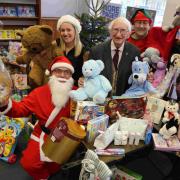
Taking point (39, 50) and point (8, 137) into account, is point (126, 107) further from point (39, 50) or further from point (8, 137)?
point (8, 137)

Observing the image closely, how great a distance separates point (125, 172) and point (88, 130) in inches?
25.2

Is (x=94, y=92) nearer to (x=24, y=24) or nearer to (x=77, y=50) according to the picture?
(x=77, y=50)

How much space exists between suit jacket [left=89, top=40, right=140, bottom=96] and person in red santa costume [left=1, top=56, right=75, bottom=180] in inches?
12.3

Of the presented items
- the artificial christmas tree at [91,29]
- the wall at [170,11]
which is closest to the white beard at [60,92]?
the artificial christmas tree at [91,29]

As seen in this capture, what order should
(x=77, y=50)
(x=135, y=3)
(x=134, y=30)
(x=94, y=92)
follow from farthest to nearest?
(x=135, y=3)
(x=134, y=30)
(x=77, y=50)
(x=94, y=92)

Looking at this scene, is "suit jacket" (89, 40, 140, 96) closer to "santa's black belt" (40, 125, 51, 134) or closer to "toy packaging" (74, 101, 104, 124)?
"toy packaging" (74, 101, 104, 124)

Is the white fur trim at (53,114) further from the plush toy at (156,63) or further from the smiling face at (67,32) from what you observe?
the plush toy at (156,63)

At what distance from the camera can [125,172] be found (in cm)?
200

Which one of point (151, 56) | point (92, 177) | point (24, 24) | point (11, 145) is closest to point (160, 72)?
point (151, 56)

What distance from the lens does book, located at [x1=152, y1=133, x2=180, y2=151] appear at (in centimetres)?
161

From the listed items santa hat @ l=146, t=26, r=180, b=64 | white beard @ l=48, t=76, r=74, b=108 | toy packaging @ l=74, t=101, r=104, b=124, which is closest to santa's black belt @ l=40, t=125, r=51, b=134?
white beard @ l=48, t=76, r=74, b=108

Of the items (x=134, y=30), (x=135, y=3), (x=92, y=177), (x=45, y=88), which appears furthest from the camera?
(x=135, y=3)

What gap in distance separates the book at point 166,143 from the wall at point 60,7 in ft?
14.1

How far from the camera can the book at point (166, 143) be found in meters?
1.61
